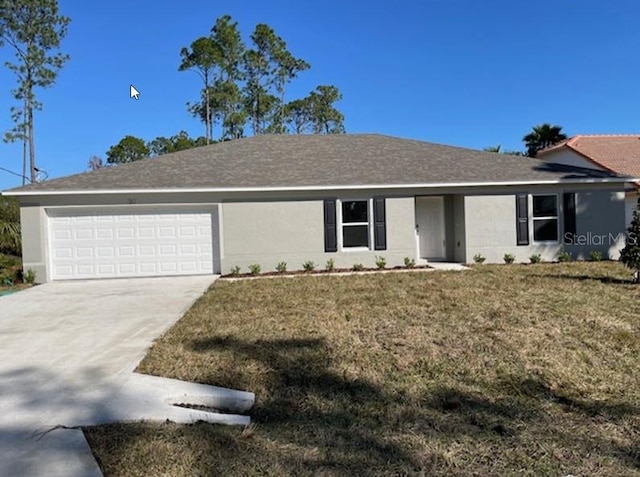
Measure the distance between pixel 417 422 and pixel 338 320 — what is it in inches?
126

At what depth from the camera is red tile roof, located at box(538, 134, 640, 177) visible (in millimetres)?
24156

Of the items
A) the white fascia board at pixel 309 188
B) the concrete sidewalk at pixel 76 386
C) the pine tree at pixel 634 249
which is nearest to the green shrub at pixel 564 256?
the white fascia board at pixel 309 188

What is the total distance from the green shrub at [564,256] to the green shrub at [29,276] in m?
15.0

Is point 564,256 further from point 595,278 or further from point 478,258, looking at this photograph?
point 595,278

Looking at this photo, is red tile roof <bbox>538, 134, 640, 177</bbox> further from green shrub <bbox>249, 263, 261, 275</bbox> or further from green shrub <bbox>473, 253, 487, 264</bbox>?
green shrub <bbox>249, 263, 261, 275</bbox>

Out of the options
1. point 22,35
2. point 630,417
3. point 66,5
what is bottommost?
point 630,417

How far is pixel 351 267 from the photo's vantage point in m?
13.4

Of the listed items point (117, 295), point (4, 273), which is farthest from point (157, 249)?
point (4, 273)

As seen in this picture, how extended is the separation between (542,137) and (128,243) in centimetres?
2919

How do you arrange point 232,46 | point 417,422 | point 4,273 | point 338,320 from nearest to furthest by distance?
point 417,422
point 338,320
point 4,273
point 232,46

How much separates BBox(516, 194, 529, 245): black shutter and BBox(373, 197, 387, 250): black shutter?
13.6ft

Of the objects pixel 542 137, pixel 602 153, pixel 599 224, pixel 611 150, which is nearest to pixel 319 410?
pixel 599 224

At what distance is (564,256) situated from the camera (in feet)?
45.3

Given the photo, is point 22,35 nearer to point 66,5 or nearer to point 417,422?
point 66,5
